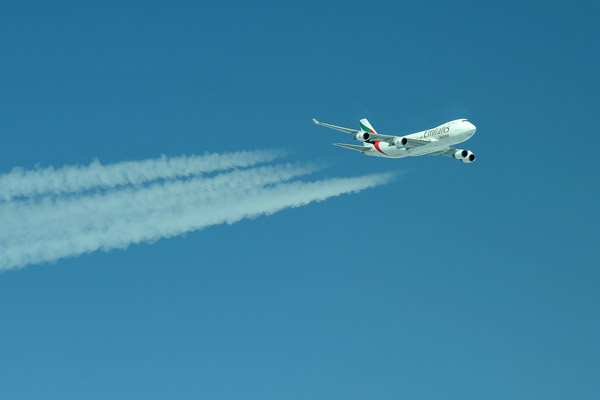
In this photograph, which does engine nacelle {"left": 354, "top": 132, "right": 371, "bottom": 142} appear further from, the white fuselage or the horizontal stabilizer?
the horizontal stabilizer

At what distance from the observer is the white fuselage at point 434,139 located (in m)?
144

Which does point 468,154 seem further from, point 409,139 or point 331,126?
point 331,126

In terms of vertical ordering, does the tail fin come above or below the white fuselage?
above

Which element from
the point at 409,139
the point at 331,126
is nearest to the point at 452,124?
the point at 409,139

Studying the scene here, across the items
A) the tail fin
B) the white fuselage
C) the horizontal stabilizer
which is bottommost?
the white fuselage

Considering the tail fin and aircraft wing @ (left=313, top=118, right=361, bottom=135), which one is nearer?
aircraft wing @ (left=313, top=118, right=361, bottom=135)

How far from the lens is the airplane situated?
144 meters

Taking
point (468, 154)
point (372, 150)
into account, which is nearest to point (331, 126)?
point (372, 150)

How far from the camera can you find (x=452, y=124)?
146 m

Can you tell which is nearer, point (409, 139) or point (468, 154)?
point (409, 139)

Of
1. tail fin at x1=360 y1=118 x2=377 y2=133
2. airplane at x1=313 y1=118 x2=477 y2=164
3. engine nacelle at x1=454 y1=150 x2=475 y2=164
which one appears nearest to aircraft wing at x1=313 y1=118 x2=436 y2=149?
airplane at x1=313 y1=118 x2=477 y2=164

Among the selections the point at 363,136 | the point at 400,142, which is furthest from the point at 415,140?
the point at 363,136

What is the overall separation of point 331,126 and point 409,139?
1211cm

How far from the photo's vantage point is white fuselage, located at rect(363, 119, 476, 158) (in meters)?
144
